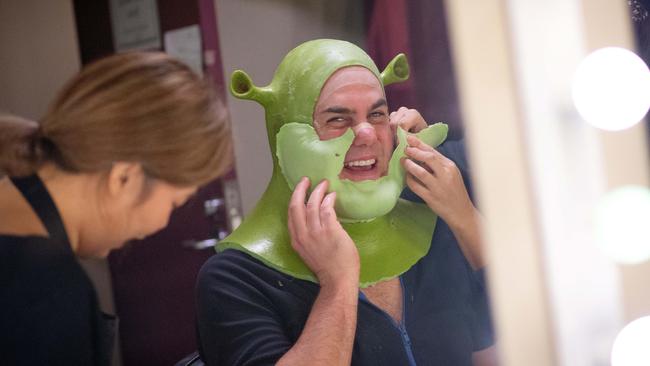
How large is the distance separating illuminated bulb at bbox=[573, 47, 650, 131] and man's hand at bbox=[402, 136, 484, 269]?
16 centimetres

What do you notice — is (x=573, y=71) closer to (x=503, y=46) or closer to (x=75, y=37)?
(x=503, y=46)

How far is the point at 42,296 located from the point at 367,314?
1.11 ft

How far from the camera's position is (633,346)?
774 millimetres

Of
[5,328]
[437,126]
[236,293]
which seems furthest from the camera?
[437,126]

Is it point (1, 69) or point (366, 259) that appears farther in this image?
point (366, 259)

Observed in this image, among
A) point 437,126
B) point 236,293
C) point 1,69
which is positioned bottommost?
point 236,293

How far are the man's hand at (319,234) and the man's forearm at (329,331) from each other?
0.01 metres

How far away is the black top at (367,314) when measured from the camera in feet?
2.28

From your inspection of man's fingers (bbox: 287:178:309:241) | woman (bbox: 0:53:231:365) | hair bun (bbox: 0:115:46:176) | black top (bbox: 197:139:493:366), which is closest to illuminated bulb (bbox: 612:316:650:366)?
black top (bbox: 197:139:493:366)

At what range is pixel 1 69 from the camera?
62cm

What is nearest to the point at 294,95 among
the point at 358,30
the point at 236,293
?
the point at 358,30

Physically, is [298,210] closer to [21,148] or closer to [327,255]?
[327,255]

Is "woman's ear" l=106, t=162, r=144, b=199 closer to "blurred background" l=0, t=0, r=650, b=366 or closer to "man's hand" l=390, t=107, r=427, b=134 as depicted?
"blurred background" l=0, t=0, r=650, b=366

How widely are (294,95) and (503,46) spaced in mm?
237
